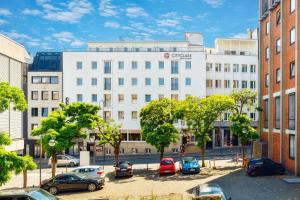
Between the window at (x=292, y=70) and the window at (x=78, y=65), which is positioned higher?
the window at (x=78, y=65)

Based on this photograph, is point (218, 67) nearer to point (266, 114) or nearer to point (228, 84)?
point (228, 84)

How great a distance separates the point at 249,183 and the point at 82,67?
41.6 metres

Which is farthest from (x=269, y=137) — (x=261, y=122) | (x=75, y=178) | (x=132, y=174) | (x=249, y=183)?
(x=75, y=178)

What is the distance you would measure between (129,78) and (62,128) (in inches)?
1268

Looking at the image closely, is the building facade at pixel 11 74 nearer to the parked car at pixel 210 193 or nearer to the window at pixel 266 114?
the parked car at pixel 210 193

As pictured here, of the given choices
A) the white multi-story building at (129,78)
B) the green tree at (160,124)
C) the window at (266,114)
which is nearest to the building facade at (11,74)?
the green tree at (160,124)

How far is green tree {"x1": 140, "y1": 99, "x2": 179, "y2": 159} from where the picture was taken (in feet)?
136

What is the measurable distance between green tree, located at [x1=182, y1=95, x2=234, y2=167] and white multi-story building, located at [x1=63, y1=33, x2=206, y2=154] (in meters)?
24.6

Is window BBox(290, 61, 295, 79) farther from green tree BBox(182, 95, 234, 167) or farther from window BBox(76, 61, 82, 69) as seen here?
window BBox(76, 61, 82, 69)

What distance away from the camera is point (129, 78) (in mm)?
65812

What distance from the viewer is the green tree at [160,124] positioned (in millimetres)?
41531

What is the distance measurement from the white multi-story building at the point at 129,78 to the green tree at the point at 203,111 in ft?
80.6

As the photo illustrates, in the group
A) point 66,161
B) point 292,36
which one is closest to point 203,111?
point 292,36

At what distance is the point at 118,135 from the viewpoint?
42688mm
